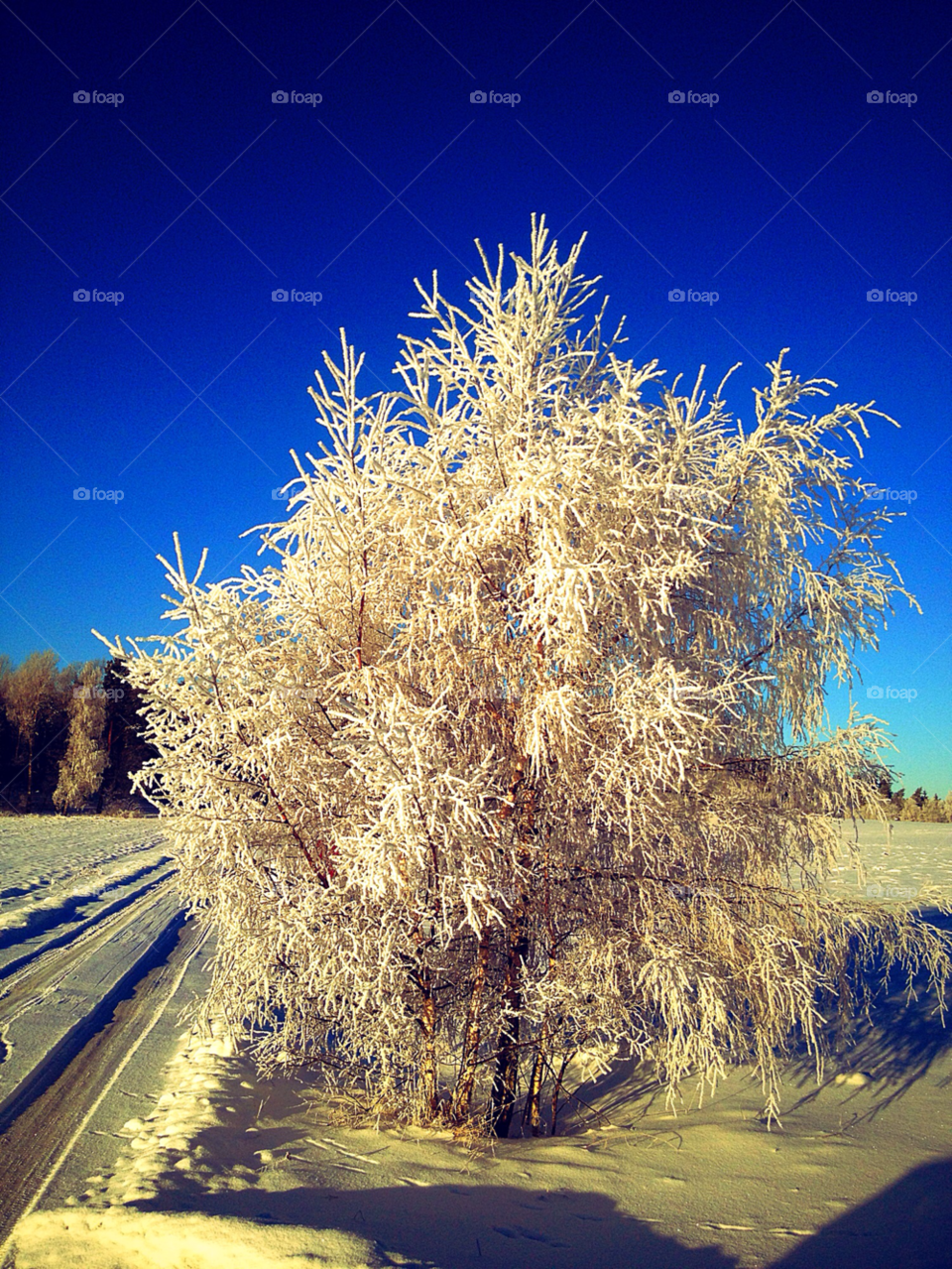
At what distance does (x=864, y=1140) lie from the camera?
521cm

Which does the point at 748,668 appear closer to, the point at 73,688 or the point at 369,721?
the point at 369,721

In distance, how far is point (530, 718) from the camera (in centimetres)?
440

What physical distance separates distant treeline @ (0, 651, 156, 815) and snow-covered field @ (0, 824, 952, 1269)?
123ft

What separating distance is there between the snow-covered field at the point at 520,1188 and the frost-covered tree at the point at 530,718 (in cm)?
56

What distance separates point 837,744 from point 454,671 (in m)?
2.92

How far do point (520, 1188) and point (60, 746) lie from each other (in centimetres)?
4418

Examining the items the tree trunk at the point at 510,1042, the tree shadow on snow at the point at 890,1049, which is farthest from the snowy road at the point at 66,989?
the tree shadow on snow at the point at 890,1049

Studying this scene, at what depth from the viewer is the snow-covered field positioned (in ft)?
11.6

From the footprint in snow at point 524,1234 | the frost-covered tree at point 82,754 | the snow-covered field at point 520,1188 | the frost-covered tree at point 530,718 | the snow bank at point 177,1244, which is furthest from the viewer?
the frost-covered tree at point 82,754

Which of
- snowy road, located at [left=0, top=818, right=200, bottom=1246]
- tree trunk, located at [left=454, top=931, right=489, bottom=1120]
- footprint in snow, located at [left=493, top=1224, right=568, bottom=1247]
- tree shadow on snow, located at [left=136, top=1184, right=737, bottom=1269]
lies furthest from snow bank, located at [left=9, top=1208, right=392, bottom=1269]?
tree trunk, located at [left=454, top=931, right=489, bottom=1120]

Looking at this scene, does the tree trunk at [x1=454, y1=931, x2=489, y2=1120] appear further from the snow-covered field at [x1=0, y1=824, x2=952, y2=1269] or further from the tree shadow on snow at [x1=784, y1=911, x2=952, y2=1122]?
the tree shadow on snow at [x1=784, y1=911, x2=952, y2=1122]

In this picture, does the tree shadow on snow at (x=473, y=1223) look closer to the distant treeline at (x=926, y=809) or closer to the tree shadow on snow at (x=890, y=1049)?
the tree shadow on snow at (x=890, y=1049)

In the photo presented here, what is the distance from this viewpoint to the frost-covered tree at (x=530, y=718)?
4410mm

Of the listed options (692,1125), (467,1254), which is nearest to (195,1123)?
(467,1254)
